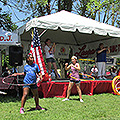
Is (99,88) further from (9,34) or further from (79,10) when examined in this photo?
(79,10)

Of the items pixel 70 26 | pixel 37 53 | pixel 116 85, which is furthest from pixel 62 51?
pixel 37 53

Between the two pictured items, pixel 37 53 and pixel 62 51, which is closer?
pixel 37 53

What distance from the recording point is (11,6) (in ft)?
48.2

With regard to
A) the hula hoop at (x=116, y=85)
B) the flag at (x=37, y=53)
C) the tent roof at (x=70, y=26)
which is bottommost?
the hula hoop at (x=116, y=85)

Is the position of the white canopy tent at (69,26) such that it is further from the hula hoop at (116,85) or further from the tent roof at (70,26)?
the hula hoop at (116,85)

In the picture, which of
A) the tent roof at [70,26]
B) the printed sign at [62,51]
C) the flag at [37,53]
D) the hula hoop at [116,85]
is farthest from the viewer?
the printed sign at [62,51]

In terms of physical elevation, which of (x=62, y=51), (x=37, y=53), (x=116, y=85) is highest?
(x=62, y=51)

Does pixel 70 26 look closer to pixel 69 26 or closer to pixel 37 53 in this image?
pixel 69 26

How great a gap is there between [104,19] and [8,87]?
12.7m

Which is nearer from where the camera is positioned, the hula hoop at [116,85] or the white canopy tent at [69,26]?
the white canopy tent at [69,26]

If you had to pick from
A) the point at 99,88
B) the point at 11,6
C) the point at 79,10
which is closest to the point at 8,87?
the point at 99,88

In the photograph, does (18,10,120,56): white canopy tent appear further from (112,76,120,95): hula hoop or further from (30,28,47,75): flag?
(112,76,120,95): hula hoop

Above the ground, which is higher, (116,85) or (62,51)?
(62,51)

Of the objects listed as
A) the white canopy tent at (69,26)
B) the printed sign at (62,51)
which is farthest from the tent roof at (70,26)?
the printed sign at (62,51)
